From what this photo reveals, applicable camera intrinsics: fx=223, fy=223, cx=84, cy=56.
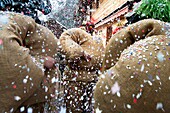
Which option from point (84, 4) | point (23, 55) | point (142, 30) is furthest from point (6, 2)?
point (84, 4)

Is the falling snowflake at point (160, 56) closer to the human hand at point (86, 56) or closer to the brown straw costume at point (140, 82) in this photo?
the brown straw costume at point (140, 82)

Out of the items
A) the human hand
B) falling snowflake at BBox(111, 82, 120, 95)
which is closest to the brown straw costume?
falling snowflake at BBox(111, 82, 120, 95)

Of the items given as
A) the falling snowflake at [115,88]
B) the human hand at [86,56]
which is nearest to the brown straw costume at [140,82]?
the falling snowflake at [115,88]

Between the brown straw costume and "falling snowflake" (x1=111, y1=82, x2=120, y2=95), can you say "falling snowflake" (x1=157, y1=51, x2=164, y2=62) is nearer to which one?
the brown straw costume

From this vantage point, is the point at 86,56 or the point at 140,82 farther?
the point at 86,56

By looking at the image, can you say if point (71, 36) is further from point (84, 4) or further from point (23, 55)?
point (84, 4)

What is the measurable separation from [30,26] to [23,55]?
0.89 ft

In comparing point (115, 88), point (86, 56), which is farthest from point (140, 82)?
point (86, 56)

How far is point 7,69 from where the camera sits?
1.09m

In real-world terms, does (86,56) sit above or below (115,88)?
below

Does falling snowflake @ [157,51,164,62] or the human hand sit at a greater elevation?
falling snowflake @ [157,51,164,62]

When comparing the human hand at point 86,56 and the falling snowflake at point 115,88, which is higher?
the falling snowflake at point 115,88

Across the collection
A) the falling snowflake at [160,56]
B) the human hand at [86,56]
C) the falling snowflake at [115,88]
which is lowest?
the human hand at [86,56]

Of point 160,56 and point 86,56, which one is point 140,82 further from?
point 86,56
